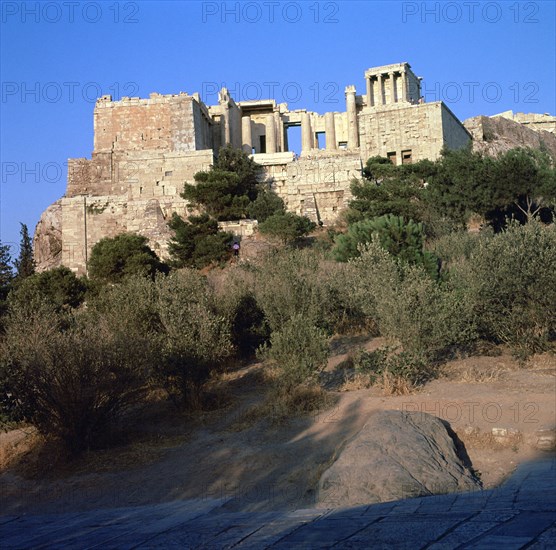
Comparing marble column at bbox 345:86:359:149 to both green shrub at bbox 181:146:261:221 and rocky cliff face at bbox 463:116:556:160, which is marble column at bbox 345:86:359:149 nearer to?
rocky cliff face at bbox 463:116:556:160

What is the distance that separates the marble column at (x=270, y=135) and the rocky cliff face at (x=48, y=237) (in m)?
10.5

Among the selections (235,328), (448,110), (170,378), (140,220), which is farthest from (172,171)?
(170,378)

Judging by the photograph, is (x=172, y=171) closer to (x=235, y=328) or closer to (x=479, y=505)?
(x=235, y=328)

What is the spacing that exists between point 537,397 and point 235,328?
7.32 meters

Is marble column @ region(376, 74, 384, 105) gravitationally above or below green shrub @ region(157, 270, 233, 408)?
above

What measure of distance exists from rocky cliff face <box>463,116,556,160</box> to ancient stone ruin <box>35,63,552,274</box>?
3.78 ft

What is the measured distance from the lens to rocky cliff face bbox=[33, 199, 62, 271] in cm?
3147

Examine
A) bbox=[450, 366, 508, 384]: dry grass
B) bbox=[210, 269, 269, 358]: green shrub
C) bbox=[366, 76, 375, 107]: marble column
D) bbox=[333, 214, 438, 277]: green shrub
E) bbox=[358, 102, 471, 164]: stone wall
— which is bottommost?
bbox=[450, 366, 508, 384]: dry grass

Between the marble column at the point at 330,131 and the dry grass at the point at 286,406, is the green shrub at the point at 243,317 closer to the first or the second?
the dry grass at the point at 286,406

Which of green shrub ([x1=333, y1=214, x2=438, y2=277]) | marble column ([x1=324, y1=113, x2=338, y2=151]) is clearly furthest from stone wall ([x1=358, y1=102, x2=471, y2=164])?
green shrub ([x1=333, y1=214, x2=438, y2=277])

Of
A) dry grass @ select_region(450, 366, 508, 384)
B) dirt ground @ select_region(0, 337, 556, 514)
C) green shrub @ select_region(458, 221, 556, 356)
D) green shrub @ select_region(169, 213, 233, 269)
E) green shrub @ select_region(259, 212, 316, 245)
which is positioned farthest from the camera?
green shrub @ select_region(259, 212, 316, 245)

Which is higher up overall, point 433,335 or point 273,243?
point 273,243

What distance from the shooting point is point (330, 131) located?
120ft

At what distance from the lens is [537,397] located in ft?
30.6
